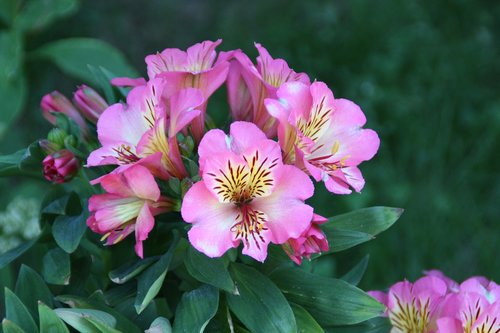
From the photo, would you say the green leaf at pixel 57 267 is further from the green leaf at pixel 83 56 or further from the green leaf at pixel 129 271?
the green leaf at pixel 83 56

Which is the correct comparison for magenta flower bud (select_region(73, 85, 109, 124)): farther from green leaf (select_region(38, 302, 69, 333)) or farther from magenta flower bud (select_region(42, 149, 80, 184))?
green leaf (select_region(38, 302, 69, 333))

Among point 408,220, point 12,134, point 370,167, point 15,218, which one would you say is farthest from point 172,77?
point 12,134

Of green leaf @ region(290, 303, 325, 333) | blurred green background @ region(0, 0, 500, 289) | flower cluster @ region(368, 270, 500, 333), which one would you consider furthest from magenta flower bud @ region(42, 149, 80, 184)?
blurred green background @ region(0, 0, 500, 289)

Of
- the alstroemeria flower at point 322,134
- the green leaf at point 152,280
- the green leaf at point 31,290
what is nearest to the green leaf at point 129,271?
the green leaf at point 152,280

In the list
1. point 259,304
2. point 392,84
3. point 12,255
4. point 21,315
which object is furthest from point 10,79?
point 259,304

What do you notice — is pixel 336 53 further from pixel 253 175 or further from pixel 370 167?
pixel 253 175

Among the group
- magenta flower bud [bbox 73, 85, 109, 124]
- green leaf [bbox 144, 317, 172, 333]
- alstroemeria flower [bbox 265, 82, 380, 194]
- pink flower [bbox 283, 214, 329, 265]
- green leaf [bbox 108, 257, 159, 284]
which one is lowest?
green leaf [bbox 144, 317, 172, 333]
